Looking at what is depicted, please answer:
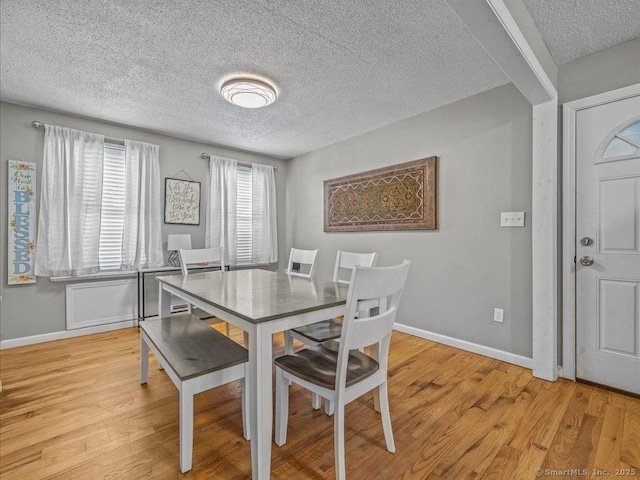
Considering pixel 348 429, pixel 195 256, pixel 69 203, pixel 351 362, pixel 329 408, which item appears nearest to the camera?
pixel 351 362

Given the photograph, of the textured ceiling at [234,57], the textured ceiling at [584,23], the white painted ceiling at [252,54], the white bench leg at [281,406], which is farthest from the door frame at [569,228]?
the white bench leg at [281,406]

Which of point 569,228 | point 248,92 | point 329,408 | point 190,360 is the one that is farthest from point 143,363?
point 569,228

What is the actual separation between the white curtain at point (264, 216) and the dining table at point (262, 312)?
2461 mm

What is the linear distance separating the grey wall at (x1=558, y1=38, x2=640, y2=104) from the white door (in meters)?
0.14

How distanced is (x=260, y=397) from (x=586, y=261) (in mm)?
2402

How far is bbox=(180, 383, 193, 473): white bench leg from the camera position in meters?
1.32

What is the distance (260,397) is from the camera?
47.8 inches

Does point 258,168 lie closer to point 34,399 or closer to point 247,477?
point 34,399

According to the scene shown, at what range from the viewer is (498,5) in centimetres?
132

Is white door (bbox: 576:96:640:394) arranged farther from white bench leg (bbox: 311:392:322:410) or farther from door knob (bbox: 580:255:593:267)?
white bench leg (bbox: 311:392:322:410)

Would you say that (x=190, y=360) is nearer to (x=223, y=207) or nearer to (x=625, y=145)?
(x=223, y=207)

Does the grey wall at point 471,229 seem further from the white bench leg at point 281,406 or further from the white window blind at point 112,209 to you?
the white window blind at point 112,209

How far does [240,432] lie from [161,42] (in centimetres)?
246

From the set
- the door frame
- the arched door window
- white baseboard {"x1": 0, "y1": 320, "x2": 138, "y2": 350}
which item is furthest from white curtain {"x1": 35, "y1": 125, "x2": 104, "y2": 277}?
the arched door window
